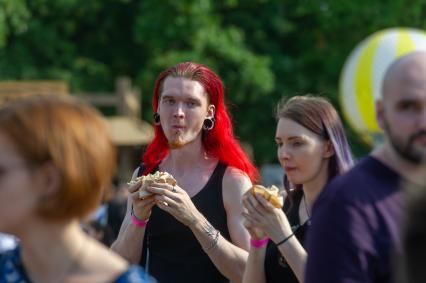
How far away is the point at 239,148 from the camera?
5.22 metres

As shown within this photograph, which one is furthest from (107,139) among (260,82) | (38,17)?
(38,17)

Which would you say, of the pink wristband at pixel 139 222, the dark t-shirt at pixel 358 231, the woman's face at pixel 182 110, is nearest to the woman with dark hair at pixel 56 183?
the dark t-shirt at pixel 358 231

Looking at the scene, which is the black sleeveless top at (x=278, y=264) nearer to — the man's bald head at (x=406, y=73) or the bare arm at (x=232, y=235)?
the bare arm at (x=232, y=235)

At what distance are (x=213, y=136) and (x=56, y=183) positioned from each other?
8.04 feet

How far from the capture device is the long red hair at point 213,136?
16.9 feet

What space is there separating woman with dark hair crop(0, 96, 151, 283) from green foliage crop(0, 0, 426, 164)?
615 inches

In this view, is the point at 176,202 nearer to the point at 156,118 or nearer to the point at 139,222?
the point at 139,222

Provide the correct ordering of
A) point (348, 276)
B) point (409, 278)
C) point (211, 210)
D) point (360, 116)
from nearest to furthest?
point (409, 278) < point (348, 276) < point (211, 210) < point (360, 116)

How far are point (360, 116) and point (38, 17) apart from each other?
560 inches

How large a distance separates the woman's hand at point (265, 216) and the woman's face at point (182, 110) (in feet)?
3.21

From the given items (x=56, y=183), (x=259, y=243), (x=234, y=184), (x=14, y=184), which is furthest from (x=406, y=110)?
(x=234, y=184)

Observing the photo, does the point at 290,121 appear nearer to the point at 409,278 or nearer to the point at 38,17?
the point at 409,278

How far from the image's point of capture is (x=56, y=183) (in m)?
2.80

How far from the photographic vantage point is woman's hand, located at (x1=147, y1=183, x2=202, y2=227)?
4.80 m
